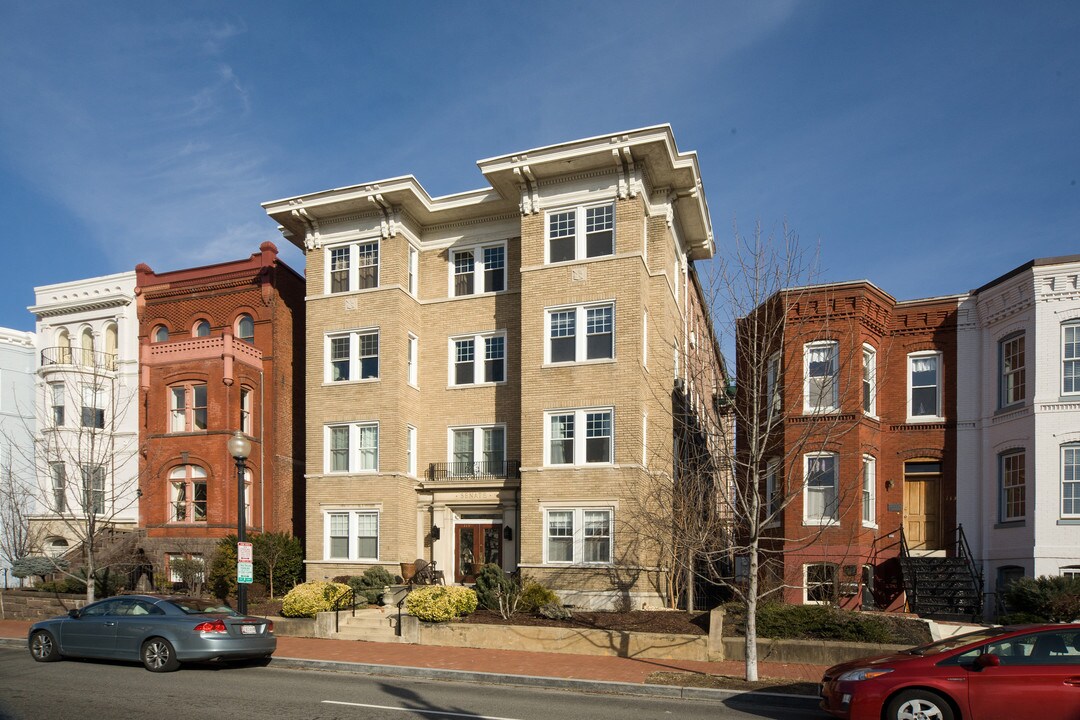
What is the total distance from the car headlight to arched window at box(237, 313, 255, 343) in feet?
82.1

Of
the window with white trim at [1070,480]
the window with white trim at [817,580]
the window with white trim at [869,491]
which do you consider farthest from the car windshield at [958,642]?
the window with white trim at [869,491]

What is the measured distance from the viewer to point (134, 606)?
15.2m

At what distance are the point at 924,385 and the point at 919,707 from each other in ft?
57.2

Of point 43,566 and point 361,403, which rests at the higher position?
point 361,403

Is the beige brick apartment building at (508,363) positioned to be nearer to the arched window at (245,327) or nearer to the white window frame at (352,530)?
the white window frame at (352,530)

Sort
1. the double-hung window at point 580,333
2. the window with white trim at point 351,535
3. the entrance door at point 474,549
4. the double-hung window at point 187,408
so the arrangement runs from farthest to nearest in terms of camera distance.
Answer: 1. the double-hung window at point 187,408
2. the window with white trim at point 351,535
3. the entrance door at point 474,549
4. the double-hung window at point 580,333

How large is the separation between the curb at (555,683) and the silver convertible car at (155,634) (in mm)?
1183

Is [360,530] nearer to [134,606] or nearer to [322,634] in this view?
[322,634]

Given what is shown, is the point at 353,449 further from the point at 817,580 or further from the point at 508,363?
the point at 817,580

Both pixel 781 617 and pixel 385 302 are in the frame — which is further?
pixel 385 302

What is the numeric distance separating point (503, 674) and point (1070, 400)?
54.7ft

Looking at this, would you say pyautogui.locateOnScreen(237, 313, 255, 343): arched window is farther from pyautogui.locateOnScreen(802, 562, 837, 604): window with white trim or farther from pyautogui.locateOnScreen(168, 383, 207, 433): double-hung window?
pyautogui.locateOnScreen(802, 562, 837, 604): window with white trim

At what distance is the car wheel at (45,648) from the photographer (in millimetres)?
15516

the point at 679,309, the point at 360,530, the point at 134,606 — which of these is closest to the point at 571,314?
the point at 679,309
